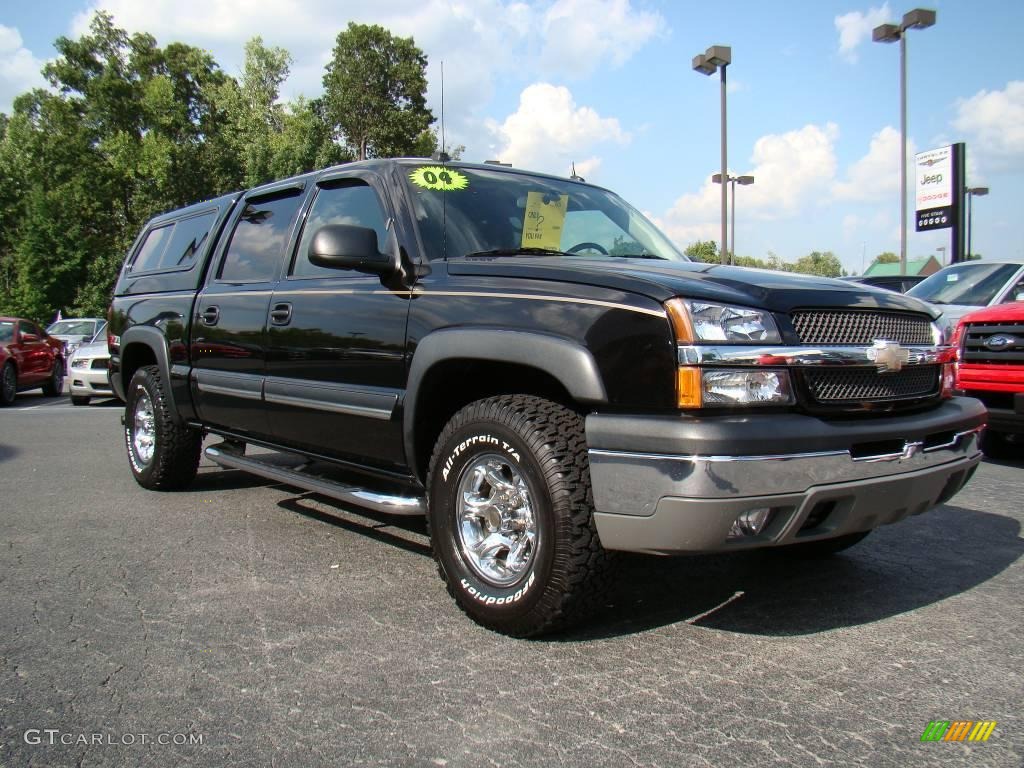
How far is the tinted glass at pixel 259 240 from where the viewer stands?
4.73 m

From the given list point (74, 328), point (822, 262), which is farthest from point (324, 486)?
point (822, 262)

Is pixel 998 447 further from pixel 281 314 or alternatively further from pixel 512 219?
pixel 281 314

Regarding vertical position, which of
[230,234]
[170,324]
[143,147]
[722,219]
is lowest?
[170,324]

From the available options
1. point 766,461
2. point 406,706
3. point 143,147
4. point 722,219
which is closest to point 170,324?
point 406,706

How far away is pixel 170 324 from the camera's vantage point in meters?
5.56

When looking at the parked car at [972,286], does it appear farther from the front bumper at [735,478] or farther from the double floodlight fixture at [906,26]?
the double floodlight fixture at [906,26]

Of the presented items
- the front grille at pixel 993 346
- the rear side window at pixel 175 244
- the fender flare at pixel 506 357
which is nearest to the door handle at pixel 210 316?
the rear side window at pixel 175 244

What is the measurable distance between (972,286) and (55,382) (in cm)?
1601

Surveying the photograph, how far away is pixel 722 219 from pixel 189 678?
17953mm

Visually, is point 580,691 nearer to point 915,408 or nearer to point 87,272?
point 915,408

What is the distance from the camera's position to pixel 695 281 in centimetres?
300

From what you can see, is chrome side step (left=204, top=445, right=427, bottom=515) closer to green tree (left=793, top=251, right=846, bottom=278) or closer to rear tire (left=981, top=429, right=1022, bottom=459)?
rear tire (left=981, top=429, right=1022, bottom=459)

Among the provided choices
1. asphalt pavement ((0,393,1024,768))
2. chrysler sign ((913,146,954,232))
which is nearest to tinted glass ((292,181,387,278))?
asphalt pavement ((0,393,1024,768))

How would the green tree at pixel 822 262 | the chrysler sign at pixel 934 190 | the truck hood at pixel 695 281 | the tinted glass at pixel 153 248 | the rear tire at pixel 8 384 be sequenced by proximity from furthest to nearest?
1. the green tree at pixel 822 262
2. the chrysler sign at pixel 934 190
3. the rear tire at pixel 8 384
4. the tinted glass at pixel 153 248
5. the truck hood at pixel 695 281
